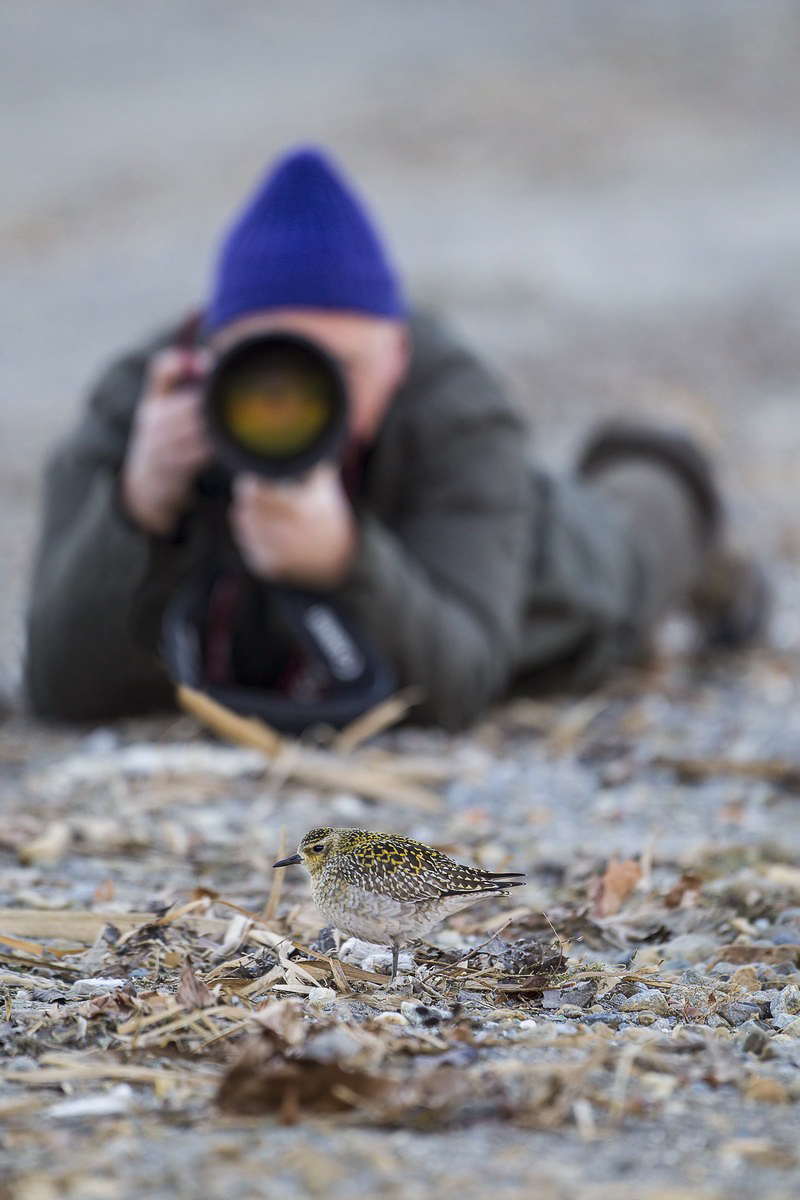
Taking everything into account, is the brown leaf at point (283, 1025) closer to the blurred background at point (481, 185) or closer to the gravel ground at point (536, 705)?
the gravel ground at point (536, 705)

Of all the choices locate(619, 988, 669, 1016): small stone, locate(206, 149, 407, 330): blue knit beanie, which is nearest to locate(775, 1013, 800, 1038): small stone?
locate(619, 988, 669, 1016): small stone

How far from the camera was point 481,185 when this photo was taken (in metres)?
22.4

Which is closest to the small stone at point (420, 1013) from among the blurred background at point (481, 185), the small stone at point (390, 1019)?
the small stone at point (390, 1019)

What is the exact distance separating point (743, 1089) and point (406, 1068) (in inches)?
13.3

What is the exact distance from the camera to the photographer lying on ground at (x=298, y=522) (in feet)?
12.0

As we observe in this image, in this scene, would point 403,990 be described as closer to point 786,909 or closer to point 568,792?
point 786,909

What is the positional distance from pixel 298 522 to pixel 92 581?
0.65 meters

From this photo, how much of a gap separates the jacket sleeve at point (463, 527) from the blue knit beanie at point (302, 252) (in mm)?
359

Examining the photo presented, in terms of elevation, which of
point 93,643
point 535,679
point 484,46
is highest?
point 484,46

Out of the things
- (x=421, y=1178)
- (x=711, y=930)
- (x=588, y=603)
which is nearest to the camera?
(x=421, y=1178)

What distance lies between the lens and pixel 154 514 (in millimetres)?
3820

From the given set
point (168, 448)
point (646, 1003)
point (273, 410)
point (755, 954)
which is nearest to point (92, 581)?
point (168, 448)

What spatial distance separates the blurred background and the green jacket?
1.04 meters

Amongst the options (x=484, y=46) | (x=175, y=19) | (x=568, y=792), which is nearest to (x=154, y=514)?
(x=568, y=792)
